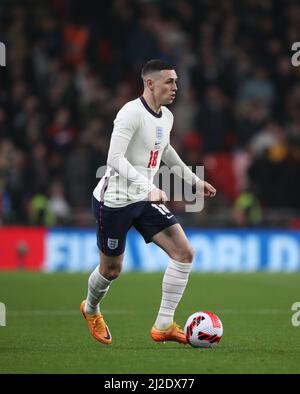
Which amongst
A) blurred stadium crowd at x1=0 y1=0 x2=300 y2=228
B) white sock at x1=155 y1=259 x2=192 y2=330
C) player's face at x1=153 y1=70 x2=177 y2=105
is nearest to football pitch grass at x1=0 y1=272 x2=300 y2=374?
white sock at x1=155 y1=259 x2=192 y2=330

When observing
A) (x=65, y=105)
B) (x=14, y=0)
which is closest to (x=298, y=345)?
(x=65, y=105)

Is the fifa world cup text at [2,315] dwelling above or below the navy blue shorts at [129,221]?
below

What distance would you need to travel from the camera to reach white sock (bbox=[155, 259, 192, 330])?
9047 millimetres

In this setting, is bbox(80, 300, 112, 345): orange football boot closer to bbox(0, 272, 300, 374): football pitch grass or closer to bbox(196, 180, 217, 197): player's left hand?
bbox(0, 272, 300, 374): football pitch grass

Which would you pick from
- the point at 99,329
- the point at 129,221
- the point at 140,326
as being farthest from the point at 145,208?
the point at 140,326

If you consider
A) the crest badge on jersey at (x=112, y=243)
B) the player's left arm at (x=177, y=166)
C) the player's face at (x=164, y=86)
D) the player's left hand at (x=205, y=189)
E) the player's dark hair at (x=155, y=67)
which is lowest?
the crest badge on jersey at (x=112, y=243)

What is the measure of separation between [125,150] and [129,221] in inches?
26.4

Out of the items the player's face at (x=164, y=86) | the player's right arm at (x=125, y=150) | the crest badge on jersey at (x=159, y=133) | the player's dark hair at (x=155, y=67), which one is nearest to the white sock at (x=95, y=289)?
the player's right arm at (x=125, y=150)

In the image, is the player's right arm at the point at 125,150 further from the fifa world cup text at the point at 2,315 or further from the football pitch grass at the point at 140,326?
the fifa world cup text at the point at 2,315

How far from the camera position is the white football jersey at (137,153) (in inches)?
355

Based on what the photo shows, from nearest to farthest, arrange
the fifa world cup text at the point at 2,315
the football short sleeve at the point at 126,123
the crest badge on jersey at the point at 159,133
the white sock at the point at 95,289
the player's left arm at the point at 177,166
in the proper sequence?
1. the football short sleeve at the point at 126,123
2. the crest badge on jersey at the point at 159,133
3. the white sock at the point at 95,289
4. the player's left arm at the point at 177,166
5. the fifa world cup text at the point at 2,315

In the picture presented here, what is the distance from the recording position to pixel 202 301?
13.4 meters

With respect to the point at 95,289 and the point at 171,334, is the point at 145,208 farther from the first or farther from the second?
the point at 171,334

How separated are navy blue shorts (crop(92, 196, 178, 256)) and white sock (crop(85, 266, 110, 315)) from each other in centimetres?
30
